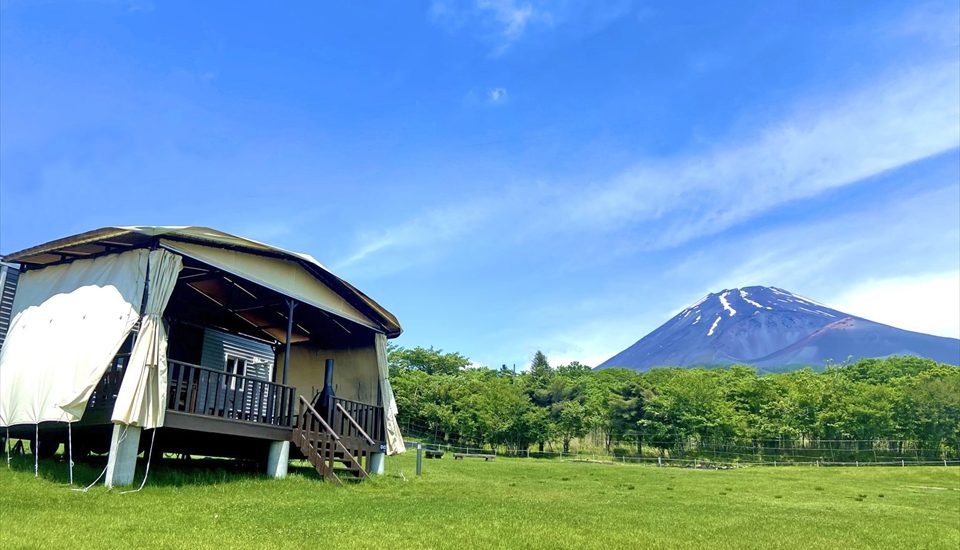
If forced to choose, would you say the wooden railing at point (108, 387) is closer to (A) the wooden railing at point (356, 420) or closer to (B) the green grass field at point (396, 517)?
(B) the green grass field at point (396, 517)

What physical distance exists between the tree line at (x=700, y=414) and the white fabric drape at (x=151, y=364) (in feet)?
147

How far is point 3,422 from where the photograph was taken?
11836mm

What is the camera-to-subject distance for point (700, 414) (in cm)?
5341

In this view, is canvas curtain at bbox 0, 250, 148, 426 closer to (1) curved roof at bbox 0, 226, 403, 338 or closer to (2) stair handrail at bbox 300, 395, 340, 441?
(1) curved roof at bbox 0, 226, 403, 338

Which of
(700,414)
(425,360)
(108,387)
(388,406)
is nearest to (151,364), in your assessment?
(108,387)

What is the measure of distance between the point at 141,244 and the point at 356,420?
244 inches

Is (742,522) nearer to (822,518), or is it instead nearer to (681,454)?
(822,518)

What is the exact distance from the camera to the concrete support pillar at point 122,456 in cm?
987

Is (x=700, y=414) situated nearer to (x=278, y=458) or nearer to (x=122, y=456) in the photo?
(x=278, y=458)

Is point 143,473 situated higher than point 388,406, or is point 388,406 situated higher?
point 388,406

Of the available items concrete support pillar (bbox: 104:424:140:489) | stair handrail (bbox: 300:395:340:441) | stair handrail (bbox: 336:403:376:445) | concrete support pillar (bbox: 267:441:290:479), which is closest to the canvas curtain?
concrete support pillar (bbox: 104:424:140:489)

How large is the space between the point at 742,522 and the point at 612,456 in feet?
144

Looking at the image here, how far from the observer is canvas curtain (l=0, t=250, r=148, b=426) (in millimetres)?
10844

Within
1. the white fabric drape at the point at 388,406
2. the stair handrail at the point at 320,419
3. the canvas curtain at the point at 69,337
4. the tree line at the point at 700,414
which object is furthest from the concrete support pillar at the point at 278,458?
the tree line at the point at 700,414
